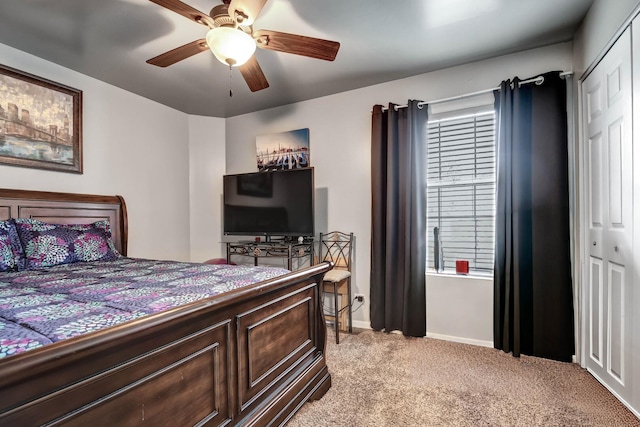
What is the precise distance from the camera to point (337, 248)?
A: 140 inches

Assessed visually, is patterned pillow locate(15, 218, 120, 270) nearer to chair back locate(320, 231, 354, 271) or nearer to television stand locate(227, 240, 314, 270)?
television stand locate(227, 240, 314, 270)

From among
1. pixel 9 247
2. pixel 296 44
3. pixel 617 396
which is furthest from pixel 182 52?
pixel 617 396

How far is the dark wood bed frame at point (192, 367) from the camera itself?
30.6 inches

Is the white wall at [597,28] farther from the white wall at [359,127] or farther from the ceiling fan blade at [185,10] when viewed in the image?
the ceiling fan blade at [185,10]

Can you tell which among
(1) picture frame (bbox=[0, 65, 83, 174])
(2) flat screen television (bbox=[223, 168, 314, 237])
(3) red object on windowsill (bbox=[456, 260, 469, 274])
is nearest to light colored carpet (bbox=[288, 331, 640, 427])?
(3) red object on windowsill (bbox=[456, 260, 469, 274])

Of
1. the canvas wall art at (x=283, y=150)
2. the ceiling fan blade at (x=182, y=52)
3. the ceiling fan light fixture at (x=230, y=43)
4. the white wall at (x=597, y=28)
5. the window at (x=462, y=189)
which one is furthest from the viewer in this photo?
the canvas wall art at (x=283, y=150)

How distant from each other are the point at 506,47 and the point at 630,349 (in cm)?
231

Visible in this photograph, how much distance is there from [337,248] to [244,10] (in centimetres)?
244

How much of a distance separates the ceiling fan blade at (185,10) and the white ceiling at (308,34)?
0.39 meters

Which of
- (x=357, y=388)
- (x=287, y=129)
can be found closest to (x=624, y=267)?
(x=357, y=388)

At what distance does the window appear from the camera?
2.95m

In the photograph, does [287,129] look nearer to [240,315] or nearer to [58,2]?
[58,2]

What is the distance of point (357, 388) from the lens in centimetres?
214

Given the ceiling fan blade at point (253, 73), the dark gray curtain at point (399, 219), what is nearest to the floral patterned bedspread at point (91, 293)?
the ceiling fan blade at point (253, 73)
